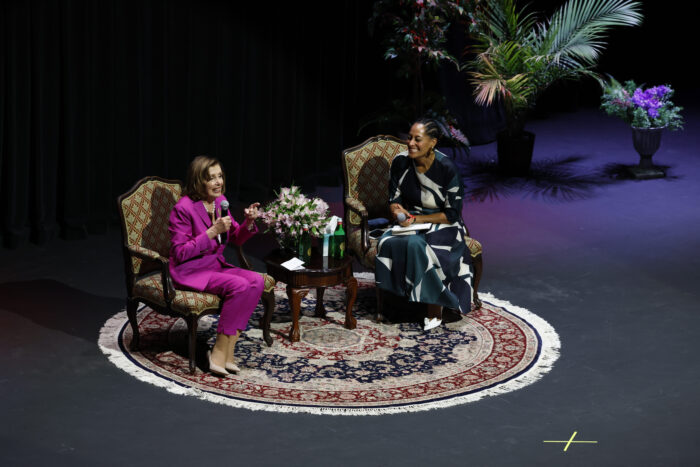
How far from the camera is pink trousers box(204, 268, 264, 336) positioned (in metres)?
5.11

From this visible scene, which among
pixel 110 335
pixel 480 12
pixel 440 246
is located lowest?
pixel 110 335

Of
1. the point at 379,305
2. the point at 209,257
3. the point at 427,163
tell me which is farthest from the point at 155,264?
the point at 427,163

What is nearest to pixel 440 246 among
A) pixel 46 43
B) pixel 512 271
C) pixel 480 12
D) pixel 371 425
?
pixel 512 271

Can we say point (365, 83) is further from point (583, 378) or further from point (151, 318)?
point (583, 378)

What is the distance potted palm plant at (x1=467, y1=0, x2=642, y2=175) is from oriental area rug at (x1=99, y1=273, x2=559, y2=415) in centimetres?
364

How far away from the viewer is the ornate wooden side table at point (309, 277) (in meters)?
5.54

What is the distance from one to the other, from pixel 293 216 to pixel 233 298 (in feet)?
2.32

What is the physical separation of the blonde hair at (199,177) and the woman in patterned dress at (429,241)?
1.27 m

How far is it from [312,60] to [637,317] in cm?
443

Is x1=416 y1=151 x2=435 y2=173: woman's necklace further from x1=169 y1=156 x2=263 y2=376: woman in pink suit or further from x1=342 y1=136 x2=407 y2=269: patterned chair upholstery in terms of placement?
x1=169 y1=156 x2=263 y2=376: woman in pink suit

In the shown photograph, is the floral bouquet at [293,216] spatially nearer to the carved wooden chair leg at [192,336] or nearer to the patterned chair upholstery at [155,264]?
the patterned chair upholstery at [155,264]

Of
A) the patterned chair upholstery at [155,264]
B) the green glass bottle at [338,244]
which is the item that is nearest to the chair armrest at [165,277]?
the patterned chair upholstery at [155,264]

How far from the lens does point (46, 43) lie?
7.21m

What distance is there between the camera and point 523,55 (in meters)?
9.43
